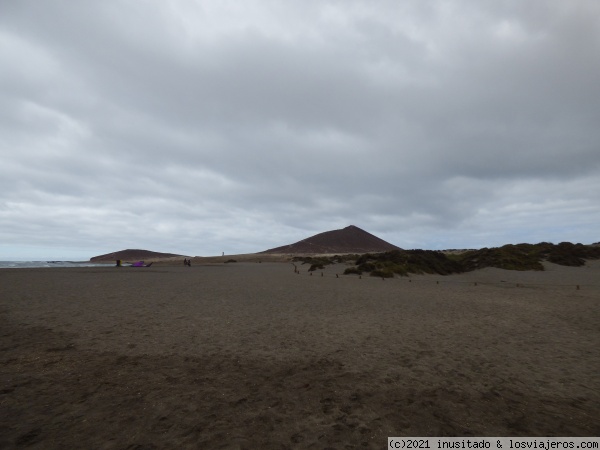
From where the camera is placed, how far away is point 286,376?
693 centimetres

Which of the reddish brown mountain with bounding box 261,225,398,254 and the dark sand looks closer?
the dark sand

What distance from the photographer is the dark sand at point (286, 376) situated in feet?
15.6

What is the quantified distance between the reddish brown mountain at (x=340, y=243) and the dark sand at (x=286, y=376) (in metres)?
139

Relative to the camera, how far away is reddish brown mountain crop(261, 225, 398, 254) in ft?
519

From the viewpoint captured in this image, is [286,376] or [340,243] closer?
[286,376]

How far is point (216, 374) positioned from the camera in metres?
6.97

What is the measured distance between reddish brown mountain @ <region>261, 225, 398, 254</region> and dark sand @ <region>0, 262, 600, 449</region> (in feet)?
456

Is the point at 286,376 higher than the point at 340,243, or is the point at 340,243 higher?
the point at 340,243

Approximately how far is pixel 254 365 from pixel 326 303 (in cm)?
924

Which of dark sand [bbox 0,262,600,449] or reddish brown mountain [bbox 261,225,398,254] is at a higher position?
reddish brown mountain [bbox 261,225,398,254]

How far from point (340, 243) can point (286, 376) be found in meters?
163

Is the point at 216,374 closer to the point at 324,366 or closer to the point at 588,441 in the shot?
the point at 324,366

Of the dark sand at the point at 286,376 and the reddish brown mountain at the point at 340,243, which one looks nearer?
the dark sand at the point at 286,376

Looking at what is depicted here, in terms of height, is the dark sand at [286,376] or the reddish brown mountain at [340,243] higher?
the reddish brown mountain at [340,243]
